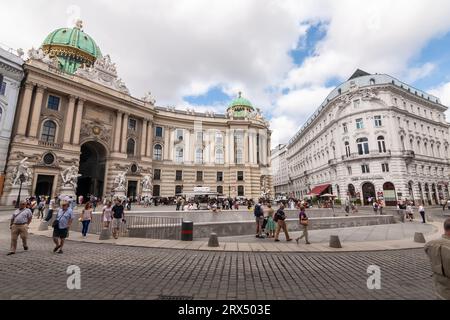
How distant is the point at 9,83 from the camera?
3023 cm

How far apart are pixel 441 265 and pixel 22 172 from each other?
36827mm

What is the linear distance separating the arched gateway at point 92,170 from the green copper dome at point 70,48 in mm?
14386

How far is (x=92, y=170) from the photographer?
133 feet

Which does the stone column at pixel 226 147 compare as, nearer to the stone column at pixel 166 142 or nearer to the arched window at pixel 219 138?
the arched window at pixel 219 138

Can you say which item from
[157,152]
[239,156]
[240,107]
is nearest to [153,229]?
[157,152]

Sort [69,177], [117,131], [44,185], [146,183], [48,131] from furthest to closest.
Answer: [117,131] < [146,183] < [48,131] < [69,177] < [44,185]

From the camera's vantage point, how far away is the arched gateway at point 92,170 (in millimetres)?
38938

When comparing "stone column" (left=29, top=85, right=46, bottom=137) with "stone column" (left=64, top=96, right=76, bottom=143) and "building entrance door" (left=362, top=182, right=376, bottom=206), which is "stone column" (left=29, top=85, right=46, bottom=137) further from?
"building entrance door" (left=362, top=182, right=376, bottom=206)

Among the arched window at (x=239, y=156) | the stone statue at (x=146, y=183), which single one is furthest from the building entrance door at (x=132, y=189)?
the arched window at (x=239, y=156)

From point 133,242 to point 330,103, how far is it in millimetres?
48592

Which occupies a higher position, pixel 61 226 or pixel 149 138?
pixel 149 138

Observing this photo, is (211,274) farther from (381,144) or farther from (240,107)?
(240,107)

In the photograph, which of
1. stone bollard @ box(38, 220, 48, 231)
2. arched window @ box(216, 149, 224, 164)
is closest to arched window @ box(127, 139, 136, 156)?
arched window @ box(216, 149, 224, 164)
